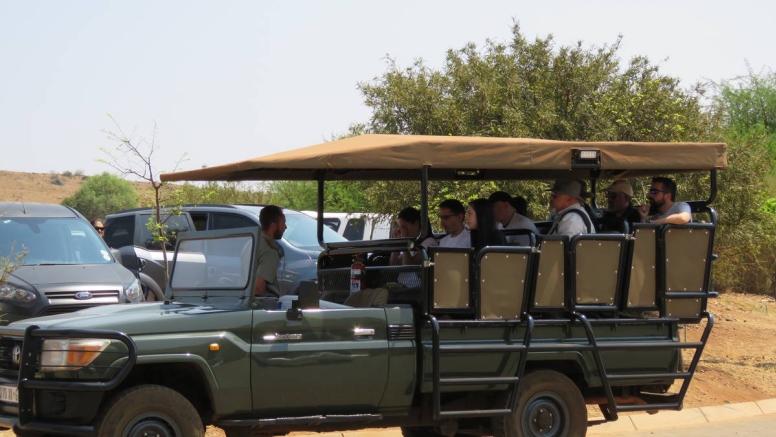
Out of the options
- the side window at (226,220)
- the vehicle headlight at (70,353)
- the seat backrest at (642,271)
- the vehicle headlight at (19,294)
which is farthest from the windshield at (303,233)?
the vehicle headlight at (70,353)

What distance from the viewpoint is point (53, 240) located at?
1195 cm

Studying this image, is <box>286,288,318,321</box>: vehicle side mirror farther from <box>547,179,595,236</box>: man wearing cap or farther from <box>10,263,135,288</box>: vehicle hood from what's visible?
<box>10,263,135,288</box>: vehicle hood

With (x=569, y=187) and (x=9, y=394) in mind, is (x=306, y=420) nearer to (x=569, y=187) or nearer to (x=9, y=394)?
(x=9, y=394)

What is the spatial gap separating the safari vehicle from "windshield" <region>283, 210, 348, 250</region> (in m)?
5.72

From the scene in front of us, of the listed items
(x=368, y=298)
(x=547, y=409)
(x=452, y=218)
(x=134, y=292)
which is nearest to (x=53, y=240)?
(x=134, y=292)

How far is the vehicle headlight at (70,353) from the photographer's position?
5.78 meters

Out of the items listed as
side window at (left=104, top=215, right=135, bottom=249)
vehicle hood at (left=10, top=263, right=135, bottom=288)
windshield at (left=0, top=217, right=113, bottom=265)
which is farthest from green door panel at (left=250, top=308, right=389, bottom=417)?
side window at (left=104, top=215, right=135, bottom=249)

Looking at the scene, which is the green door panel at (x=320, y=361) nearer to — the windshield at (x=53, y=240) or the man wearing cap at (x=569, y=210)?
the man wearing cap at (x=569, y=210)

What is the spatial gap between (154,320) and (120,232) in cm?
1019

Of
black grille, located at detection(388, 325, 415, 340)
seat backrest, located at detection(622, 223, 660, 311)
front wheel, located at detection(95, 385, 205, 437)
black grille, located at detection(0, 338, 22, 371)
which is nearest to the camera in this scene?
front wheel, located at detection(95, 385, 205, 437)

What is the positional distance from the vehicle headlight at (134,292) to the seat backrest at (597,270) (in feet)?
19.3

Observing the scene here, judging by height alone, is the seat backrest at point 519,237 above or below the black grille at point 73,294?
above

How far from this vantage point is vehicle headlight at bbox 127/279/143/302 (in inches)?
447

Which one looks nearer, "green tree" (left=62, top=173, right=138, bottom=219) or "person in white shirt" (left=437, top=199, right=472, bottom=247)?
"person in white shirt" (left=437, top=199, right=472, bottom=247)
